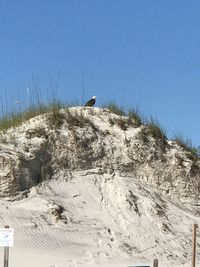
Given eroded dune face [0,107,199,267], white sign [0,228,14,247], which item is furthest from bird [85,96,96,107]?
white sign [0,228,14,247]

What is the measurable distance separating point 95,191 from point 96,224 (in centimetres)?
149

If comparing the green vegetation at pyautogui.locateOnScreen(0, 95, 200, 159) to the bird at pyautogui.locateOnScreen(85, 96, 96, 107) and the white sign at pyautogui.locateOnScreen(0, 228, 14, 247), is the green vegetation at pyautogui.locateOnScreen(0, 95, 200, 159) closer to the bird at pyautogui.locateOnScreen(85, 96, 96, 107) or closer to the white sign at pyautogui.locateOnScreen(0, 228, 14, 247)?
the bird at pyautogui.locateOnScreen(85, 96, 96, 107)

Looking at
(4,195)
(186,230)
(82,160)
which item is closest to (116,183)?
(82,160)

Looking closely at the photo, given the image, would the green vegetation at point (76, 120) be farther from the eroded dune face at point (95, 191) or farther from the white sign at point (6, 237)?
the white sign at point (6, 237)

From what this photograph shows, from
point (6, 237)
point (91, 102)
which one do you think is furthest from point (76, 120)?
point (6, 237)

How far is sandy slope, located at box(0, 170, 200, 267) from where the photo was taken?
13.9 m

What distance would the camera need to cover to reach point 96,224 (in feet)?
51.3

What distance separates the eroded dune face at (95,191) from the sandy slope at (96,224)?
0.03 meters

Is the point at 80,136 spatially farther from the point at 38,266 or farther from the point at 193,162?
the point at 38,266

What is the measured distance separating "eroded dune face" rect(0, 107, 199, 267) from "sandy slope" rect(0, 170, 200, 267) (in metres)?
0.03

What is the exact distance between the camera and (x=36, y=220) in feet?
48.2

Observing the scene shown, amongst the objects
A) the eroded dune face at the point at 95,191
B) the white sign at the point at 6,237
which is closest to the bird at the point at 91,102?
the eroded dune face at the point at 95,191

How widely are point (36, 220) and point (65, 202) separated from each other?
1.44 meters

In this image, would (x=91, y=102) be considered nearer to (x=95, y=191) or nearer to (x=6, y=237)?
(x=95, y=191)
